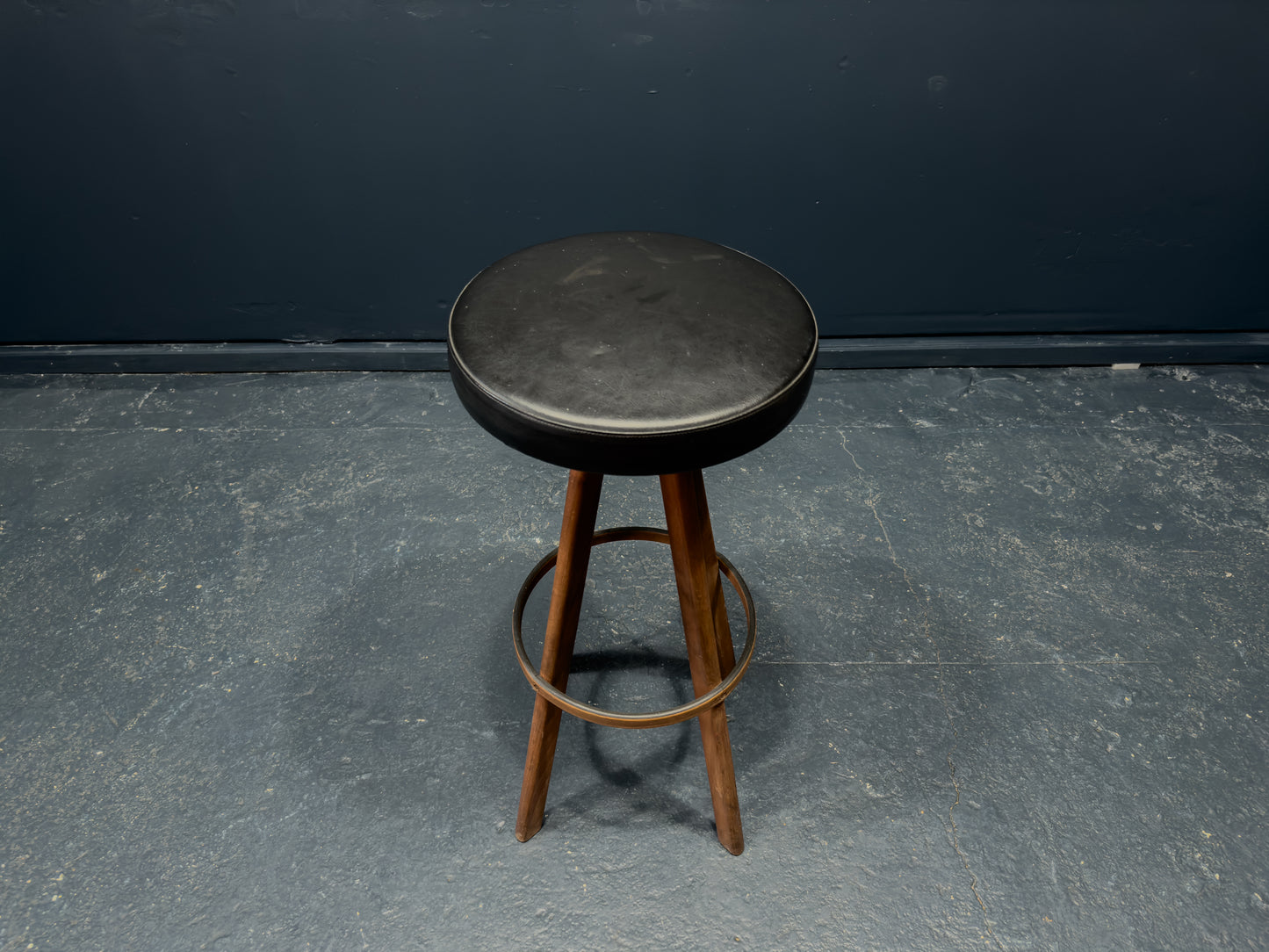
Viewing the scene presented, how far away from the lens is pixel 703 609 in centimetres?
139

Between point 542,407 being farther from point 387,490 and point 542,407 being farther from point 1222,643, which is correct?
point 1222,643

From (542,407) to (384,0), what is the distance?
181 cm

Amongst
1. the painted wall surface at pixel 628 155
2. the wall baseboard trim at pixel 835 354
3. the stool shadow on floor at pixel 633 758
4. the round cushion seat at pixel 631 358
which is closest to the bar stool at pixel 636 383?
the round cushion seat at pixel 631 358

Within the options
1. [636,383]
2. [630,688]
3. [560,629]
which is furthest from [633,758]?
[636,383]

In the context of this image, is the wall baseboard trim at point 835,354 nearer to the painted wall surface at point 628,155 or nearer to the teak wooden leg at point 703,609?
the painted wall surface at point 628,155

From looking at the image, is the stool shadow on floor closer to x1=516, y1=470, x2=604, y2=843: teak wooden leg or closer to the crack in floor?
x1=516, y1=470, x2=604, y2=843: teak wooden leg

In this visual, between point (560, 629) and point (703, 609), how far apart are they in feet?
0.83

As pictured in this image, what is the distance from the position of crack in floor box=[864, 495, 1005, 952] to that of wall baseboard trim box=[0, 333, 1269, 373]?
75cm

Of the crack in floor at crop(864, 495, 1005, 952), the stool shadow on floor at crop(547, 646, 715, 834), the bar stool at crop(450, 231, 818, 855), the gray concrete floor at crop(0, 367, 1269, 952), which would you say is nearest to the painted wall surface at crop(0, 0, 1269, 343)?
the gray concrete floor at crop(0, 367, 1269, 952)

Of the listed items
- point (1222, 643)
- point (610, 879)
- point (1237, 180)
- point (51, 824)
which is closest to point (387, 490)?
point (51, 824)

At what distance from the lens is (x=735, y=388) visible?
1.12m

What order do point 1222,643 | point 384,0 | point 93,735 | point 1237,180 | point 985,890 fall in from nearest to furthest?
point 985,890, point 93,735, point 1222,643, point 384,0, point 1237,180

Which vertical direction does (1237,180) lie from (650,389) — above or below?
below

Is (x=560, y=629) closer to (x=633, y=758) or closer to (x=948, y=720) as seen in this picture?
(x=633, y=758)
